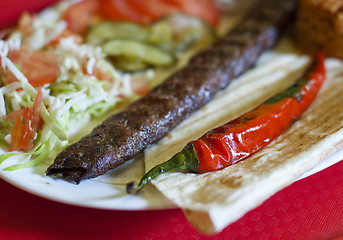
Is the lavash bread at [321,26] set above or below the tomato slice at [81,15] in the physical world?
above

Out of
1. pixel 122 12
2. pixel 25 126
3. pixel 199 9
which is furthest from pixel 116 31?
pixel 25 126

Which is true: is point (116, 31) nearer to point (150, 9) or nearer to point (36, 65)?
point (150, 9)

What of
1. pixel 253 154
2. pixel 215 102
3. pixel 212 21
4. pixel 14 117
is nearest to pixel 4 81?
pixel 14 117

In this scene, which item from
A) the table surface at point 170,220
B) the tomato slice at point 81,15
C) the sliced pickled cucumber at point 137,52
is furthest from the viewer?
the tomato slice at point 81,15

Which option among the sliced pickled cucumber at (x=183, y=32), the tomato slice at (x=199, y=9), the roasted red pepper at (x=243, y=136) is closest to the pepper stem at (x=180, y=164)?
the roasted red pepper at (x=243, y=136)

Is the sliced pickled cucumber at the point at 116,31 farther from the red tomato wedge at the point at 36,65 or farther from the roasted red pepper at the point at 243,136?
the roasted red pepper at the point at 243,136
